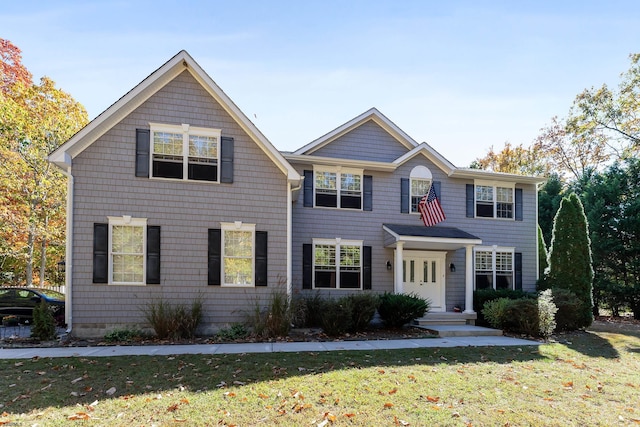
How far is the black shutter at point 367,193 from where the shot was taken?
13.7m

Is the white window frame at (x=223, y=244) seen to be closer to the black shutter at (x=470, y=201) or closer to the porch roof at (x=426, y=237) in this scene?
the porch roof at (x=426, y=237)

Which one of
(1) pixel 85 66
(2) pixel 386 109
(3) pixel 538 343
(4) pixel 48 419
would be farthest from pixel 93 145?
(3) pixel 538 343

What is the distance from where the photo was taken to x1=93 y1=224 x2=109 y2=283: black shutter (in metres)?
10.1

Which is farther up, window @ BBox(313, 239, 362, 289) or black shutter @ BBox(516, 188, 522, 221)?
black shutter @ BBox(516, 188, 522, 221)

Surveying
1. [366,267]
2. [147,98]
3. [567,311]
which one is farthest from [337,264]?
[147,98]

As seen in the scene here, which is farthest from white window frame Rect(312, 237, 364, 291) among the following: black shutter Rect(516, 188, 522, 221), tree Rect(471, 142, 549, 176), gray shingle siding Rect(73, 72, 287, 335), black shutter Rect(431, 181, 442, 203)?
tree Rect(471, 142, 549, 176)

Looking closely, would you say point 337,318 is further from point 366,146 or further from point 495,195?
point 495,195

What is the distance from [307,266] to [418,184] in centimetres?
524

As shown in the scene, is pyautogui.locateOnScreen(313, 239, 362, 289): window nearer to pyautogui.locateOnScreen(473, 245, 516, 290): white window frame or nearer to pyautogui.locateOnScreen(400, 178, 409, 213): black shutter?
pyautogui.locateOnScreen(400, 178, 409, 213): black shutter

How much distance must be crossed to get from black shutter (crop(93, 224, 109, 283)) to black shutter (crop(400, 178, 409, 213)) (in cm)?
952

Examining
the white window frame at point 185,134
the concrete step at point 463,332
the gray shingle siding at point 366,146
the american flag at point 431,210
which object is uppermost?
the gray shingle siding at point 366,146

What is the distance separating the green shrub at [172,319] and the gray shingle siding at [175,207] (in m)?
0.31

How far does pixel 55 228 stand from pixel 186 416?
1975 centimetres

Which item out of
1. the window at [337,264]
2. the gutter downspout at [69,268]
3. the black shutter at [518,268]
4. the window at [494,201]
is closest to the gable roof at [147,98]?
the gutter downspout at [69,268]
